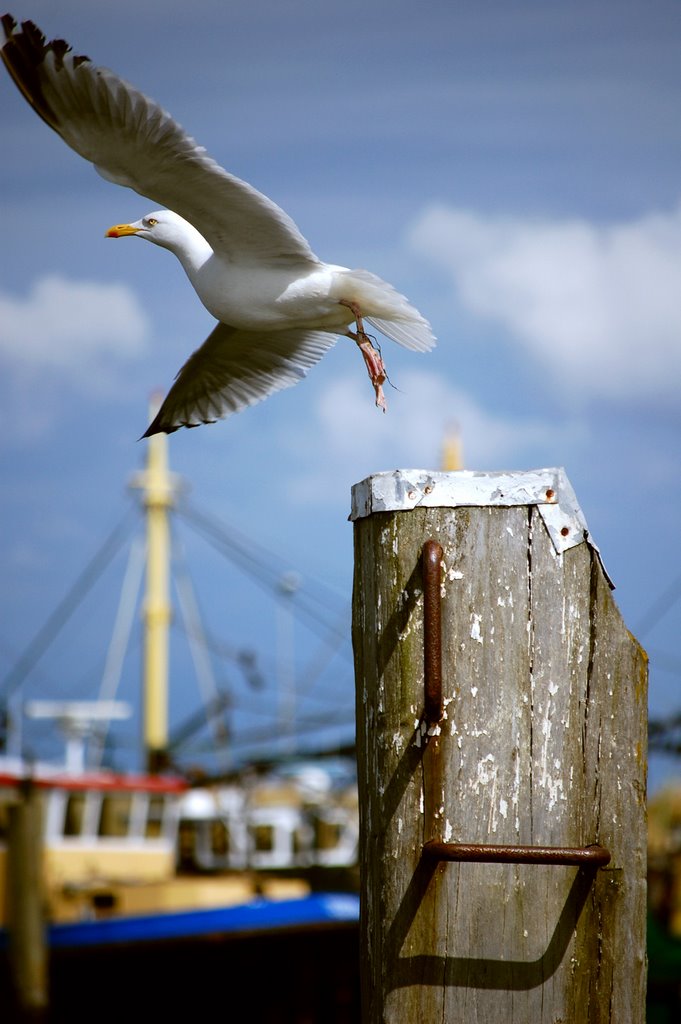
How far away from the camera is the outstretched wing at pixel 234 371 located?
5047 millimetres

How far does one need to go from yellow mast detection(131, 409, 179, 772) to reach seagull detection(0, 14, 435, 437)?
63.5ft

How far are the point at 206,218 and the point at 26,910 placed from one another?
9431 mm

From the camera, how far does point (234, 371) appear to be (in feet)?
17.0

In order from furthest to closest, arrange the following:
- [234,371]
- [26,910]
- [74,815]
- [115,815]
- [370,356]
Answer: [115,815] < [74,815] < [26,910] < [234,371] < [370,356]

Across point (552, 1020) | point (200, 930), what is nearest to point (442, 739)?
point (552, 1020)

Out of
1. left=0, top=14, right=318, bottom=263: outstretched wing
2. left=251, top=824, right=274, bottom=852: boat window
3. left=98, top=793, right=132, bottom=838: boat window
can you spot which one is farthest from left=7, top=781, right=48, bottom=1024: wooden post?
left=0, top=14, right=318, bottom=263: outstretched wing

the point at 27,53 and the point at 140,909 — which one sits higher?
the point at 27,53

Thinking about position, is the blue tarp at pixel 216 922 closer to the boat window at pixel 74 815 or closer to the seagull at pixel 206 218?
the boat window at pixel 74 815

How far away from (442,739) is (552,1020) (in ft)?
1.62

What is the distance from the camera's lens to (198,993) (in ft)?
45.5

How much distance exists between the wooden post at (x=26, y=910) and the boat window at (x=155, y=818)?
4200 mm

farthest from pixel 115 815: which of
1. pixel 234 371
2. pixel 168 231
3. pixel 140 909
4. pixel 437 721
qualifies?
pixel 437 721

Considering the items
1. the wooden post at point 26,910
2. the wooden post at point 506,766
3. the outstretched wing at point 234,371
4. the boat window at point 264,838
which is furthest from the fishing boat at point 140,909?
the wooden post at point 506,766

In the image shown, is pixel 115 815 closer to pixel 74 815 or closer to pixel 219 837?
pixel 74 815
